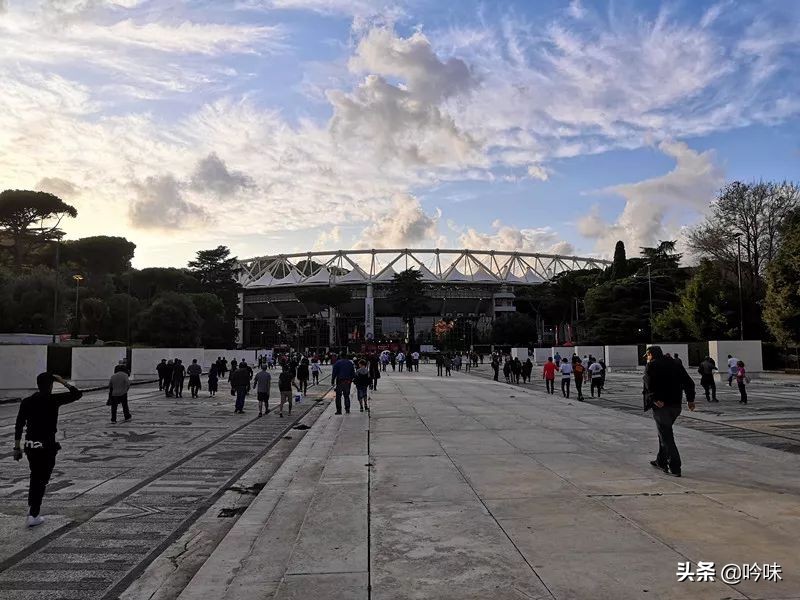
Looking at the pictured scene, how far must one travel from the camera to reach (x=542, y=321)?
13250 centimetres

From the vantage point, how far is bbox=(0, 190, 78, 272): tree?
76.6 metres

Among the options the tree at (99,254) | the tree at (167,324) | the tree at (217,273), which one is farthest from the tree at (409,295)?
the tree at (167,324)

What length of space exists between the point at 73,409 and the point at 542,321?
121 meters

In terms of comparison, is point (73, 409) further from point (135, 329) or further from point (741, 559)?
point (135, 329)

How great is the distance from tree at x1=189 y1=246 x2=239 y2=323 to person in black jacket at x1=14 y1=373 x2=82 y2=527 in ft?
334

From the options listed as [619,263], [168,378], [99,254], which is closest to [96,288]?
[99,254]

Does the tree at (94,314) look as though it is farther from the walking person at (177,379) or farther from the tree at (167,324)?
the walking person at (177,379)

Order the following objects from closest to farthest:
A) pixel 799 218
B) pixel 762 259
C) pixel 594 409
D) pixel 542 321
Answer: pixel 594 409 → pixel 799 218 → pixel 762 259 → pixel 542 321

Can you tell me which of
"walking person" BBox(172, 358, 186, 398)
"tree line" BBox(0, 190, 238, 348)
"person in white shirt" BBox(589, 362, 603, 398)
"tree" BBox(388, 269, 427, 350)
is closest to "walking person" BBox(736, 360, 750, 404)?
"person in white shirt" BBox(589, 362, 603, 398)

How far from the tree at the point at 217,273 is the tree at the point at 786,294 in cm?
8546

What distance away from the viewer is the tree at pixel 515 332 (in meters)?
109

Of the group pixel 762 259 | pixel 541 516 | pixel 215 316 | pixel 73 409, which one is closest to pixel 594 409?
pixel 541 516

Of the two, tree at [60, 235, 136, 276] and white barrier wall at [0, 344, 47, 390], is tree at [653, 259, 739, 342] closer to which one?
white barrier wall at [0, 344, 47, 390]

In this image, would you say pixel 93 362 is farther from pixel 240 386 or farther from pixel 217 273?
pixel 217 273
